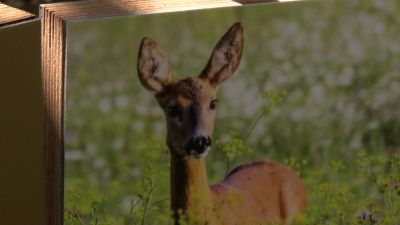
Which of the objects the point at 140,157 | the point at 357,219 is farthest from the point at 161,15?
the point at 357,219

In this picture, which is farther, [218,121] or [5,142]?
[5,142]

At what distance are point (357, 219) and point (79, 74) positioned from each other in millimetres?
813

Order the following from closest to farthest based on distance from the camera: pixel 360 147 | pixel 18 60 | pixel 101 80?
pixel 360 147, pixel 101 80, pixel 18 60

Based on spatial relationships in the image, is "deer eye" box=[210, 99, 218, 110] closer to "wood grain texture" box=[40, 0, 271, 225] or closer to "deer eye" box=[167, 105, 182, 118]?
"deer eye" box=[167, 105, 182, 118]

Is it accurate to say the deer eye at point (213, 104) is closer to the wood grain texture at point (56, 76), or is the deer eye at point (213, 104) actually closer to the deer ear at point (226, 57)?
the deer ear at point (226, 57)

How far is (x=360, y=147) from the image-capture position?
1901 mm

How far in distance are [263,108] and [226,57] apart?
157 millimetres

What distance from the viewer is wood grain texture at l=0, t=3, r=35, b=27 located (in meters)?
2.32

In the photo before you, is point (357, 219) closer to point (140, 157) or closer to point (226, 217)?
point (226, 217)

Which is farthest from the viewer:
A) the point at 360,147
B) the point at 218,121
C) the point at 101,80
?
the point at 101,80

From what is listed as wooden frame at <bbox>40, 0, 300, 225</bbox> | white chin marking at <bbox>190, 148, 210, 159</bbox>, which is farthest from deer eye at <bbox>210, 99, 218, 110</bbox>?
wooden frame at <bbox>40, 0, 300, 225</bbox>

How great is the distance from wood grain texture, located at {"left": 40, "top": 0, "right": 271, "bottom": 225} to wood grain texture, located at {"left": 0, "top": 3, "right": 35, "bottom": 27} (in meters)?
0.06

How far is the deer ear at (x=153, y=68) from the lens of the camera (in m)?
2.09

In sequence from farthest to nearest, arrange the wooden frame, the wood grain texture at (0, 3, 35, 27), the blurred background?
the wood grain texture at (0, 3, 35, 27)
the wooden frame
the blurred background
